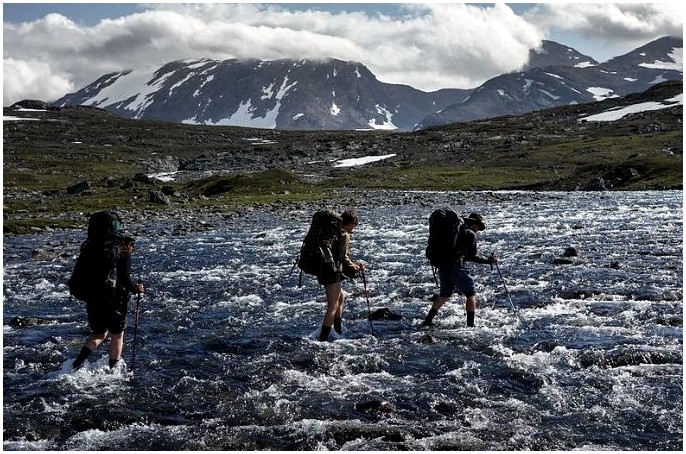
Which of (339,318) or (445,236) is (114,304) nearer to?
(339,318)

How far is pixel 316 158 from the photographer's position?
155250mm

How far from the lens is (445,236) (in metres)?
16.7

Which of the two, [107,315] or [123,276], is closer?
[123,276]

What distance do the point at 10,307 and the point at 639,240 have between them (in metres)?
27.3

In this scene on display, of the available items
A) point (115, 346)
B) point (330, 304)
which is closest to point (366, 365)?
point (330, 304)

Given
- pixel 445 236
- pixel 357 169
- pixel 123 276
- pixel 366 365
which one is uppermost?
pixel 357 169

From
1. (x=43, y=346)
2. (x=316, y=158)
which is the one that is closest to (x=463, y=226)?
(x=43, y=346)

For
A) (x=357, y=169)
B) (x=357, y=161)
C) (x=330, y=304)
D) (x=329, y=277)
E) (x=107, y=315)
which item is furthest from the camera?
(x=357, y=161)

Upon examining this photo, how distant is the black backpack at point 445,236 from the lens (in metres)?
16.5

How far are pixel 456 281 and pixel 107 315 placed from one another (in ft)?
28.1

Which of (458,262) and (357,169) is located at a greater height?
(357,169)

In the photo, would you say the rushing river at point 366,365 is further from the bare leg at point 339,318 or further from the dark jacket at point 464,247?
the dark jacket at point 464,247

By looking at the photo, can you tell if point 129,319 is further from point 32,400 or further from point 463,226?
point 463,226

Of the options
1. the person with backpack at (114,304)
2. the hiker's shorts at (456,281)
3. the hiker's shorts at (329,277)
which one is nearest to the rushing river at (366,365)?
the person with backpack at (114,304)
